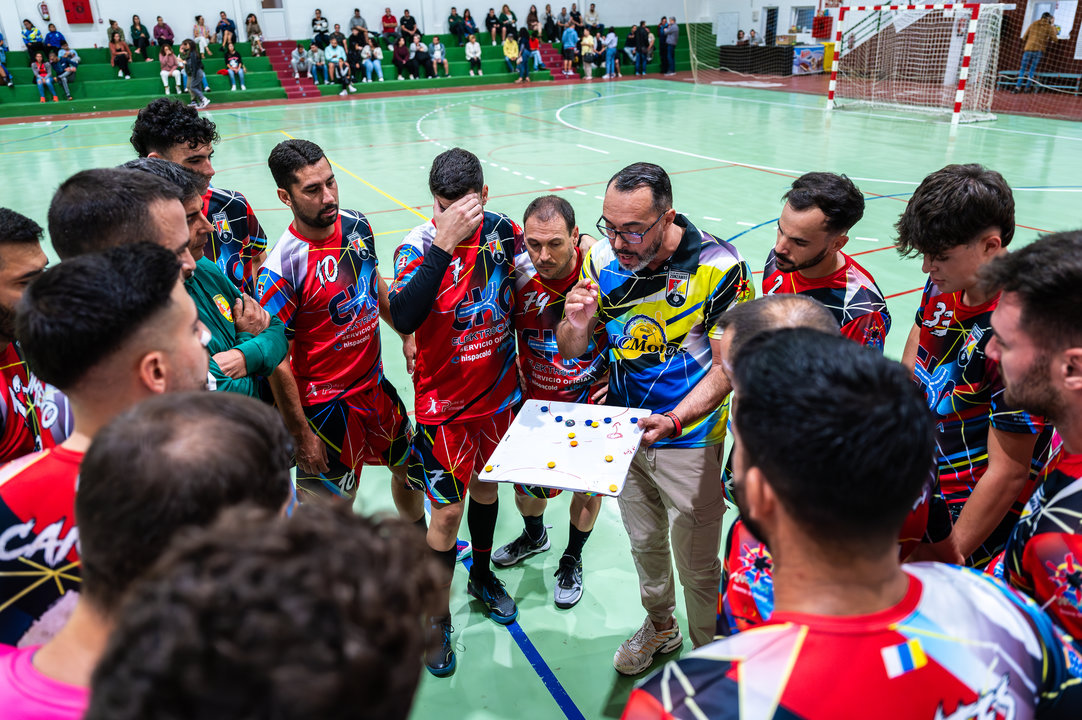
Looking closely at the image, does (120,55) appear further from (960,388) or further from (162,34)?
(960,388)

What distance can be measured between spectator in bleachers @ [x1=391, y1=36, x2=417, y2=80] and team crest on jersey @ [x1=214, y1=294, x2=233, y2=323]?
25402 mm

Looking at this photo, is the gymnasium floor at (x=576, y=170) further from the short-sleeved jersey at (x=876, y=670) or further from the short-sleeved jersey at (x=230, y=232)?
the short-sleeved jersey at (x=876, y=670)

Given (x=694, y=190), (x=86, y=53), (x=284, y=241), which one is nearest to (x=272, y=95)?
(x=86, y=53)

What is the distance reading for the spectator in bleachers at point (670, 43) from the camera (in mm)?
28281

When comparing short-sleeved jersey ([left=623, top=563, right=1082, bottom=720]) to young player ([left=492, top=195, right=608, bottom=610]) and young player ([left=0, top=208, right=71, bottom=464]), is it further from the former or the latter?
young player ([left=0, top=208, right=71, bottom=464])

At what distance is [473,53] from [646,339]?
26.4 m

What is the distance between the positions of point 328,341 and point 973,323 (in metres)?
2.73

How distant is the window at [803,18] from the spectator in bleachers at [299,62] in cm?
1948

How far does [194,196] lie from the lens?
298cm

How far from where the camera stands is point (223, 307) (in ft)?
9.26

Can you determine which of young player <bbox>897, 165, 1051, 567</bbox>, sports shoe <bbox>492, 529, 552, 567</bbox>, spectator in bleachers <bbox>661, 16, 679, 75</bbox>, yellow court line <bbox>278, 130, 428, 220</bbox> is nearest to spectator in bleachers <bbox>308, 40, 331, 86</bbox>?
yellow court line <bbox>278, 130, 428, 220</bbox>

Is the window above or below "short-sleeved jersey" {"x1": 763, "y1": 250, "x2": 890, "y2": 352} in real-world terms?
above

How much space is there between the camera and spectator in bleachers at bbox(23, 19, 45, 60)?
21.1 meters

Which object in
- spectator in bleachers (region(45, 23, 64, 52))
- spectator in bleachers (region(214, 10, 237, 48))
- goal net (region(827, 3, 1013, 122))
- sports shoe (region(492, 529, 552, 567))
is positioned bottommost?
sports shoe (region(492, 529, 552, 567))
